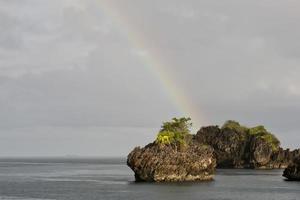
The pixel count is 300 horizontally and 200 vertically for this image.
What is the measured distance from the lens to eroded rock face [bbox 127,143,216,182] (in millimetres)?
158000

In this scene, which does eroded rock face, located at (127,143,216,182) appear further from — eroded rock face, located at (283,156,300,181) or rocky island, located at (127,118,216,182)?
eroded rock face, located at (283,156,300,181)

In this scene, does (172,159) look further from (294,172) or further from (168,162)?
(294,172)

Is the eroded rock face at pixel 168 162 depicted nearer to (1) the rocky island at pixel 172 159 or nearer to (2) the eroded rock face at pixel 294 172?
(1) the rocky island at pixel 172 159

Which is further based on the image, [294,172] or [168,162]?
[294,172]

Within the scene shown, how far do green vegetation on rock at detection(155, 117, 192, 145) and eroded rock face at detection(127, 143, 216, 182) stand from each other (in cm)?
252

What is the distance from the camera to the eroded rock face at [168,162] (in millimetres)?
158000

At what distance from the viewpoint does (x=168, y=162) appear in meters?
158

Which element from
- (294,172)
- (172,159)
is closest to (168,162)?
(172,159)

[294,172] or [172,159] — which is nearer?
[172,159]

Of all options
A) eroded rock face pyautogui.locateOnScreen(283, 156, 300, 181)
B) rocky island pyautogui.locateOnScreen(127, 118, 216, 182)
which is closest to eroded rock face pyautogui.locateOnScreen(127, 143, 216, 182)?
rocky island pyautogui.locateOnScreen(127, 118, 216, 182)

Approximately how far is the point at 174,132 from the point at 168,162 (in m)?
14.7

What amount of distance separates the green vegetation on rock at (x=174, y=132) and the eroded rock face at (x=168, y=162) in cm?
252

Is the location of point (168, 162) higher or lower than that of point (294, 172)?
higher

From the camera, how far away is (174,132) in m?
170
